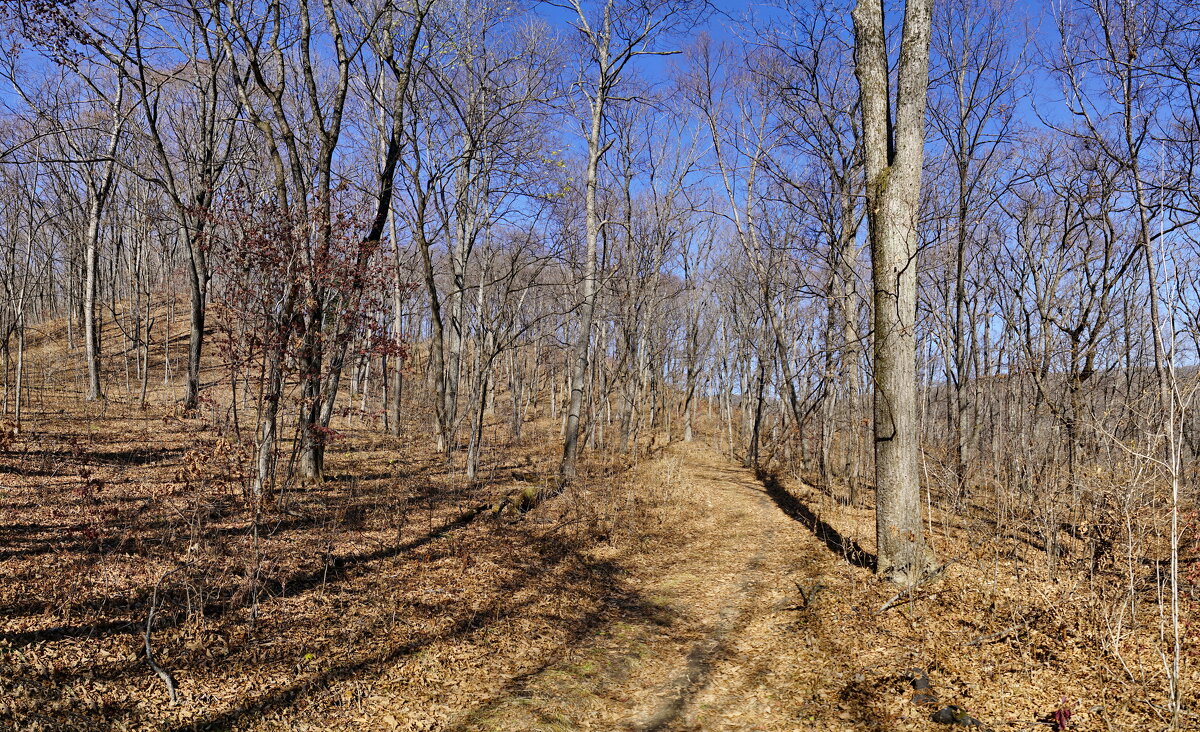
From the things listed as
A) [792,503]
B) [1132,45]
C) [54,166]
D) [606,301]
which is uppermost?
[54,166]

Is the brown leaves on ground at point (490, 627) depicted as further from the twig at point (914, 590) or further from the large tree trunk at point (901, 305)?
the large tree trunk at point (901, 305)

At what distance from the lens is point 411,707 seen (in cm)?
400

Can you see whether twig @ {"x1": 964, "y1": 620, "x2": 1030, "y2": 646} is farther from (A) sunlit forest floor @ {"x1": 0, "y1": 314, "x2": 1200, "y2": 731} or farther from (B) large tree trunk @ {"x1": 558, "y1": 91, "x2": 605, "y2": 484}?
(B) large tree trunk @ {"x1": 558, "y1": 91, "x2": 605, "y2": 484}

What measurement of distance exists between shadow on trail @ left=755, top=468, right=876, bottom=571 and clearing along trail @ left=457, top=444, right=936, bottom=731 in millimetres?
178

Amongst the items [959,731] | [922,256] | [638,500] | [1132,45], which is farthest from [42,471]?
[922,256]

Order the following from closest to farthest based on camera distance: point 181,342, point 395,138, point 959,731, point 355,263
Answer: point 959,731 → point 355,263 → point 395,138 → point 181,342

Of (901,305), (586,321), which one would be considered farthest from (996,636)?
(586,321)

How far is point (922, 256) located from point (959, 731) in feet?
52.1

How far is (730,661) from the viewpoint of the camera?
4926 millimetres

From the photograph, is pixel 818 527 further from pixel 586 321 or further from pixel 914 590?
pixel 586 321

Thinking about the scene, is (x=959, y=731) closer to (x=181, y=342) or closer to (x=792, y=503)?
(x=792, y=503)

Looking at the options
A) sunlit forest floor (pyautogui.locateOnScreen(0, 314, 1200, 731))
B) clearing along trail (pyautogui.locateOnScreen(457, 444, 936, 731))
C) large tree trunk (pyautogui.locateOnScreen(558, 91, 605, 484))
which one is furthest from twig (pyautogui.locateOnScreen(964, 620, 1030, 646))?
large tree trunk (pyautogui.locateOnScreen(558, 91, 605, 484))

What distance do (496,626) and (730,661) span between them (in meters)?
2.08

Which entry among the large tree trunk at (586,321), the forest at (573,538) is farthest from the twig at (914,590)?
the large tree trunk at (586,321)
